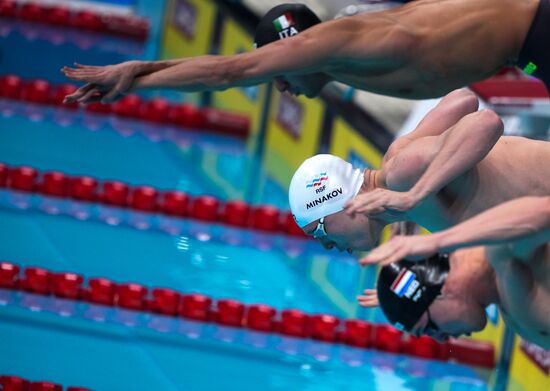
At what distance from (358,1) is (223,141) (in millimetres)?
1507

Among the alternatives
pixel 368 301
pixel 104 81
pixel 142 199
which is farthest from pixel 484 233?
pixel 142 199

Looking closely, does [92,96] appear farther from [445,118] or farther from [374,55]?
[445,118]

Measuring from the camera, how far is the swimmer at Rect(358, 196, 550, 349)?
131 inches

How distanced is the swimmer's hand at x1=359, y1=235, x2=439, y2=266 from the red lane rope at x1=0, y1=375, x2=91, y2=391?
1.83 metres

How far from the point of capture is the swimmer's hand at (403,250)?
10.7ft

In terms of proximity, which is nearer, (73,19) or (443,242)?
(443,242)

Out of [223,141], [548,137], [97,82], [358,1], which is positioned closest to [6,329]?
[97,82]

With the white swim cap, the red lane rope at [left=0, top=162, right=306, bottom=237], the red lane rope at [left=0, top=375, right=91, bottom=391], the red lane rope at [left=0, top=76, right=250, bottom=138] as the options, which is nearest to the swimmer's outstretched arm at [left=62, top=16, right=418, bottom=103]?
the white swim cap

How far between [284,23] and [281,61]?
0.50 meters

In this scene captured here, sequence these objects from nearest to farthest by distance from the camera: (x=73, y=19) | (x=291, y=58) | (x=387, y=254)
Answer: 1. (x=387, y=254)
2. (x=291, y=58)
3. (x=73, y=19)

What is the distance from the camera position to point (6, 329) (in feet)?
17.4

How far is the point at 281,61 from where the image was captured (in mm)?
4602

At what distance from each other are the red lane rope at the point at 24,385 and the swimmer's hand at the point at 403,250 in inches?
72.2

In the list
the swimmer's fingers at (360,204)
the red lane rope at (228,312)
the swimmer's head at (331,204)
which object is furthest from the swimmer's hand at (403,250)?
the red lane rope at (228,312)
